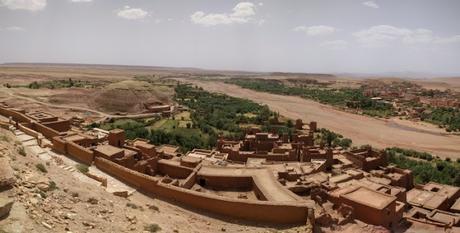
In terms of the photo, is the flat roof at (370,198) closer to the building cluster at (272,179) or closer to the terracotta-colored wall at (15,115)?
the building cluster at (272,179)

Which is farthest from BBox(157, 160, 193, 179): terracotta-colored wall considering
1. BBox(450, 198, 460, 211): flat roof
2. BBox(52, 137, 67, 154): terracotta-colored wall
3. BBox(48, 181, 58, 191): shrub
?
BBox(450, 198, 460, 211): flat roof

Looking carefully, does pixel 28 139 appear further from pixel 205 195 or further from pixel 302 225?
pixel 302 225

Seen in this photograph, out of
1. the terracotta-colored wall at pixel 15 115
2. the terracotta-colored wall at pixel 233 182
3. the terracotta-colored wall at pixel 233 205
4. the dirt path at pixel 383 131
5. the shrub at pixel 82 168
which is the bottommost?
the dirt path at pixel 383 131

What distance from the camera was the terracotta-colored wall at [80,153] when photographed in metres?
18.5

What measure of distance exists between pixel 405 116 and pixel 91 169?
59860mm

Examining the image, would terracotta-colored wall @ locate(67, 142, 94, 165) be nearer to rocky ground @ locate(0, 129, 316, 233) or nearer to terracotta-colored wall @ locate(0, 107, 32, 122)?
rocky ground @ locate(0, 129, 316, 233)

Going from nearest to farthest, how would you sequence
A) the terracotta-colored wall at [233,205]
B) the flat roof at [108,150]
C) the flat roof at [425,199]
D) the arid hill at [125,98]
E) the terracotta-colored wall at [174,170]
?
the terracotta-colored wall at [233,205], the flat roof at [108,150], the terracotta-colored wall at [174,170], the flat roof at [425,199], the arid hill at [125,98]

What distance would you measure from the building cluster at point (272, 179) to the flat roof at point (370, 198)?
0.04 metres

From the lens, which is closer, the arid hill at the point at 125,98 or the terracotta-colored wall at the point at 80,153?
the terracotta-colored wall at the point at 80,153

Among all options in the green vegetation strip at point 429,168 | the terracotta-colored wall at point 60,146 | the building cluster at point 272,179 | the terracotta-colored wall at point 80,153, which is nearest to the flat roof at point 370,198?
the building cluster at point 272,179

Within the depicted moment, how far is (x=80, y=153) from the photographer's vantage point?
18.9 metres

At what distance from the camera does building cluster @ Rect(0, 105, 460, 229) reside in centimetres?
1495

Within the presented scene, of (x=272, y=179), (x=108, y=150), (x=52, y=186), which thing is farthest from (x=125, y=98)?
(x=52, y=186)

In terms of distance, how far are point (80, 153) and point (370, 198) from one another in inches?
532
